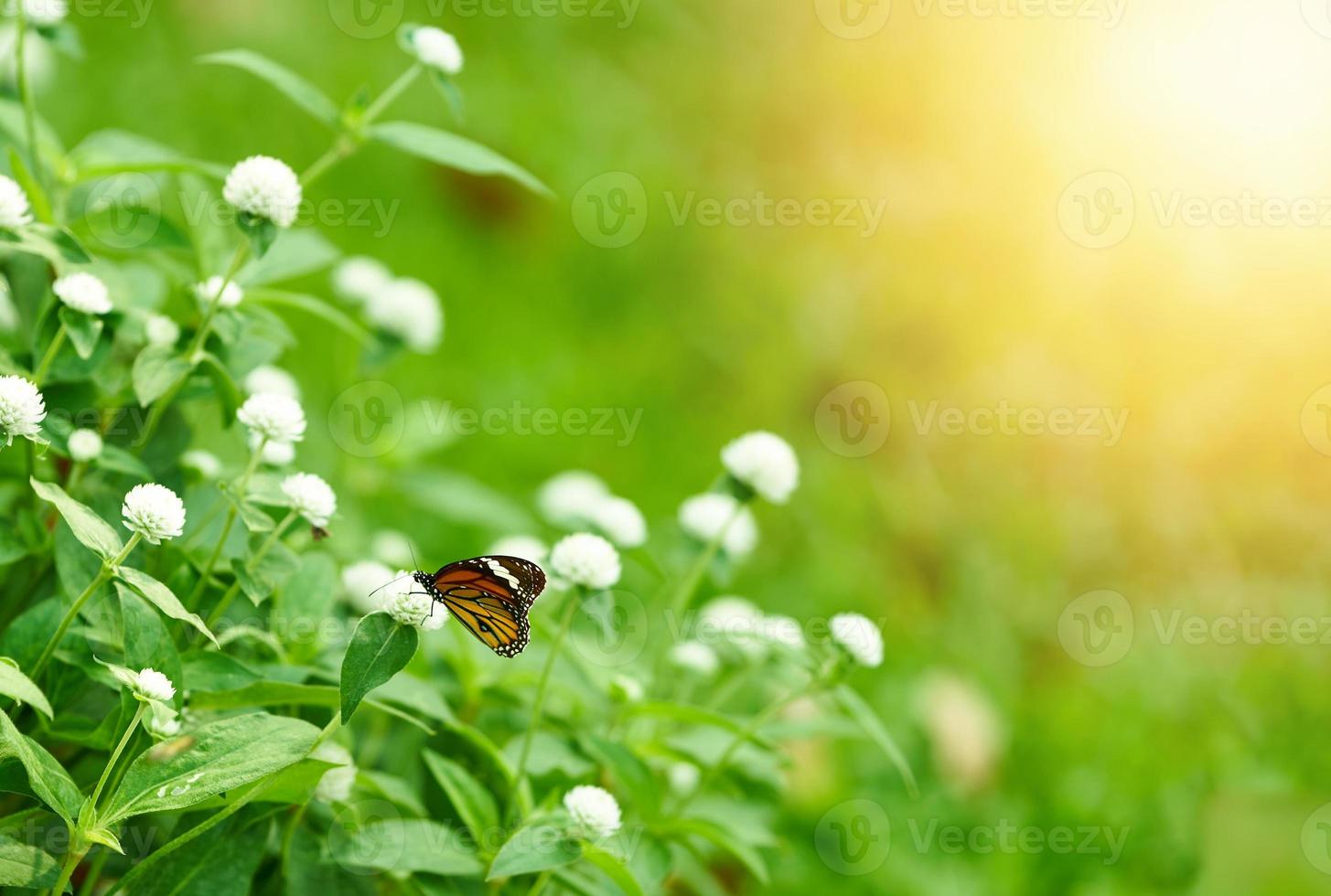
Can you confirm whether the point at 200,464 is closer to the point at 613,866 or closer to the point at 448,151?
the point at 448,151

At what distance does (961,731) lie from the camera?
2346 mm

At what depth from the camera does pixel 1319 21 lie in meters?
3.84

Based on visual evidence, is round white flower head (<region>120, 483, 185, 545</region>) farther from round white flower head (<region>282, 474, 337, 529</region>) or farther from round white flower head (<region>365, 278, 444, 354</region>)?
round white flower head (<region>365, 278, 444, 354</region>)

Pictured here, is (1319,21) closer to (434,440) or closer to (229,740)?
(434,440)

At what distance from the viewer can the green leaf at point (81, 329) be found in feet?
3.66

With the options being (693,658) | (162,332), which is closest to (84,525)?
(162,332)

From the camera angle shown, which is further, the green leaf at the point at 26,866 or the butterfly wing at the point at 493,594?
the butterfly wing at the point at 493,594

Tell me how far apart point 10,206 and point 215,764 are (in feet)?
1.68

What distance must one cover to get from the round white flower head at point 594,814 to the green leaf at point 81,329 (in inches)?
22.8

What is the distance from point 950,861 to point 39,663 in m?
1.50

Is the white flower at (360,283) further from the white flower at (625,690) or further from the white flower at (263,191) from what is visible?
the white flower at (625,690)

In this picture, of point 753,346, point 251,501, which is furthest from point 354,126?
point 753,346

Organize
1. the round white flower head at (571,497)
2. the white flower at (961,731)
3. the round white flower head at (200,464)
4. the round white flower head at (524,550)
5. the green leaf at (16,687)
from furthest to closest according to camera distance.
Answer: the white flower at (961,731) < the round white flower head at (571,497) < the round white flower head at (524,550) < the round white flower head at (200,464) < the green leaf at (16,687)

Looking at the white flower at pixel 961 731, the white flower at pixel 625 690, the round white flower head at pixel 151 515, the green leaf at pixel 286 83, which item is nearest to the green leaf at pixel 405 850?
the white flower at pixel 625 690
